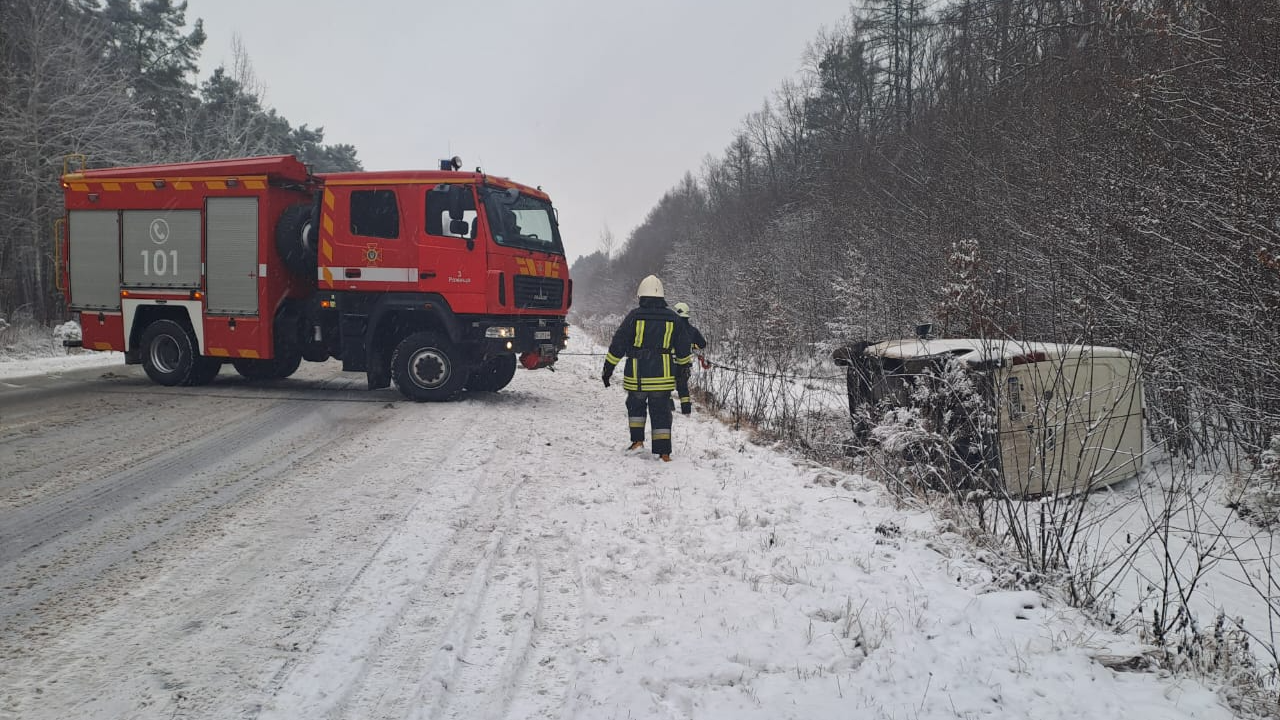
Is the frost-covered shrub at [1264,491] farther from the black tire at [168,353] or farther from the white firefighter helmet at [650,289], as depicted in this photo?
the black tire at [168,353]

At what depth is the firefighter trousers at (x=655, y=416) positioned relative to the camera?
6547mm

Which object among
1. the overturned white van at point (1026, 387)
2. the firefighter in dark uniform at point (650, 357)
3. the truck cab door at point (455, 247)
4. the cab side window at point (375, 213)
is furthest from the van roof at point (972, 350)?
the cab side window at point (375, 213)

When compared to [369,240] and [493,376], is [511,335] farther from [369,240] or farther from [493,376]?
[369,240]

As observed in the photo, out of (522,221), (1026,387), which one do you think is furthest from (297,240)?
(1026,387)

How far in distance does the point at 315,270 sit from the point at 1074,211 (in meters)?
11.1

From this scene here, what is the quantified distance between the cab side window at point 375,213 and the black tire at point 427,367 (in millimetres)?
1422

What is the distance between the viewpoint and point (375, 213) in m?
9.15

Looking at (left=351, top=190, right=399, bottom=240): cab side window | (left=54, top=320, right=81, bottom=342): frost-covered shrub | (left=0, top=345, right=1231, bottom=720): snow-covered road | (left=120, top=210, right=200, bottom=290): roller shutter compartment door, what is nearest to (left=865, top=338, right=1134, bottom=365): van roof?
(left=0, top=345, right=1231, bottom=720): snow-covered road

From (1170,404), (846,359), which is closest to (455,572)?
(846,359)

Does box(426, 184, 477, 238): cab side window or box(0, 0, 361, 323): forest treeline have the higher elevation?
box(0, 0, 361, 323): forest treeline

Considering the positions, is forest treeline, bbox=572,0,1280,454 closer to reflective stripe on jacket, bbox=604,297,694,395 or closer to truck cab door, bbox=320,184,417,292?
reflective stripe on jacket, bbox=604,297,694,395

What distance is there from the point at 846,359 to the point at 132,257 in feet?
32.9

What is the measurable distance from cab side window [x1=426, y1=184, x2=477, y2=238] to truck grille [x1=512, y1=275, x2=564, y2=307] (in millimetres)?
889

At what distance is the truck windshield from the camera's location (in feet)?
29.8
